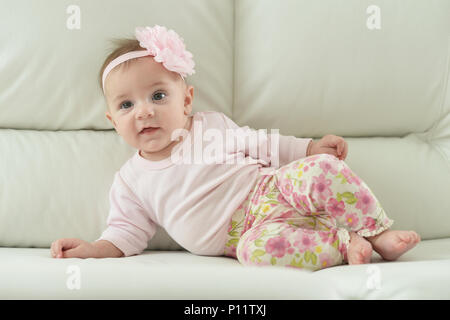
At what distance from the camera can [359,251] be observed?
106 cm

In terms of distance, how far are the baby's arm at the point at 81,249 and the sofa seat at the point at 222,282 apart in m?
0.12

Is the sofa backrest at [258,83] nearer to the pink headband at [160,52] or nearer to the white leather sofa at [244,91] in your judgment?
the white leather sofa at [244,91]

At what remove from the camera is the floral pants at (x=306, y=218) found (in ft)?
3.54

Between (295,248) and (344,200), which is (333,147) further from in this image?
(295,248)

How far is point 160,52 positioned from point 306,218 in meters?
0.51

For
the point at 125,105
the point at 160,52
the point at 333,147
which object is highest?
the point at 160,52

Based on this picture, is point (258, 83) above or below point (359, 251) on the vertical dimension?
above

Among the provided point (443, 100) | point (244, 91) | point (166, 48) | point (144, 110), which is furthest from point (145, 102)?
point (443, 100)

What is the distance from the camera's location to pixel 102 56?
1430mm

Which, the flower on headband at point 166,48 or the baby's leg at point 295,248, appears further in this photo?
the flower on headband at point 166,48

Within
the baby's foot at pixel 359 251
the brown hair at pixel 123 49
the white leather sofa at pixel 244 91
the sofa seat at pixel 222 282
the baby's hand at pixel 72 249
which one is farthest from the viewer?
the white leather sofa at pixel 244 91

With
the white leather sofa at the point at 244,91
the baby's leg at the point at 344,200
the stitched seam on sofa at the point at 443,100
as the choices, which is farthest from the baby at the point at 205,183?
the stitched seam on sofa at the point at 443,100

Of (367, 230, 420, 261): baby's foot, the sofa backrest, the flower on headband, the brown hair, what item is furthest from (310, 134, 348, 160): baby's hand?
the brown hair

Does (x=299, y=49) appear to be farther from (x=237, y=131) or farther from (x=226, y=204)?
(x=226, y=204)
